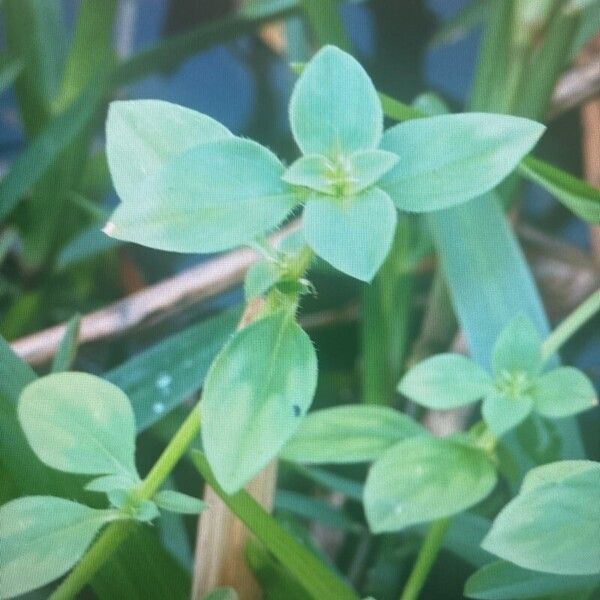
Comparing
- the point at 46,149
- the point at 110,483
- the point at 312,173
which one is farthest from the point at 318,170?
the point at 46,149

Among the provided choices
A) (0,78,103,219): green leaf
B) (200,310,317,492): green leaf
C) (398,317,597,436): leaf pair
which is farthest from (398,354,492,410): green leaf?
(0,78,103,219): green leaf

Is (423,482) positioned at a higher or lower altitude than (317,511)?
higher

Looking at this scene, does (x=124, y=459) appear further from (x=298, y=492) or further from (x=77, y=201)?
(x=77, y=201)

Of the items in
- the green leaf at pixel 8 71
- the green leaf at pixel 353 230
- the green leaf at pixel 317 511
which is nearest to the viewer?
the green leaf at pixel 353 230

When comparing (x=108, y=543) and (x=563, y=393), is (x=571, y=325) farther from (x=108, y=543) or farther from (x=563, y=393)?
(x=108, y=543)

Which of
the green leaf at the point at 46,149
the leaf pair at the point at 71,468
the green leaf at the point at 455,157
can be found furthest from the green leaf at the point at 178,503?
the green leaf at the point at 46,149

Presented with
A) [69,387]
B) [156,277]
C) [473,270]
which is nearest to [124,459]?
[69,387]

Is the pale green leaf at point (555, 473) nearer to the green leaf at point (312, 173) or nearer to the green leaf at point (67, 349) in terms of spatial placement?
the green leaf at point (312, 173)
